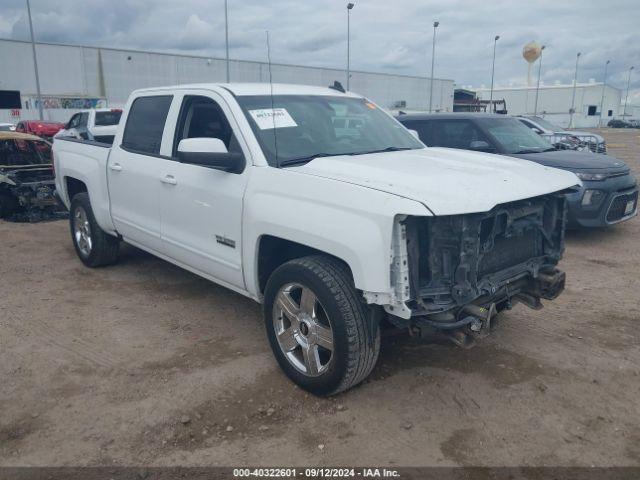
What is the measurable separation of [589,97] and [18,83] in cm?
9536

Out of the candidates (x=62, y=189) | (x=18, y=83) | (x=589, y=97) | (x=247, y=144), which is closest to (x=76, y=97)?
(x=18, y=83)

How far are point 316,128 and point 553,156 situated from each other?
16.0 feet

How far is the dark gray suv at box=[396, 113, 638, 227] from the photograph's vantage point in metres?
7.30

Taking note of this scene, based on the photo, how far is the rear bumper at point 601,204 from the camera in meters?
7.28

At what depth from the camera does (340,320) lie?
3.13 metres

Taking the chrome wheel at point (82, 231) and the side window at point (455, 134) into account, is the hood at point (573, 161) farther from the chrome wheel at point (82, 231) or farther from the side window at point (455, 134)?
the chrome wheel at point (82, 231)

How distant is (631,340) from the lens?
4.37m

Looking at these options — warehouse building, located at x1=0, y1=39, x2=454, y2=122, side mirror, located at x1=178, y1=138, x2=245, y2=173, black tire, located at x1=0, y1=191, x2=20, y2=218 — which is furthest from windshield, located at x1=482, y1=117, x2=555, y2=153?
warehouse building, located at x1=0, y1=39, x2=454, y2=122

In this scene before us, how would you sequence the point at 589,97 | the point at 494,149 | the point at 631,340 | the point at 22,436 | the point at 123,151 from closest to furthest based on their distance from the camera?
the point at 22,436 → the point at 631,340 → the point at 123,151 → the point at 494,149 → the point at 589,97

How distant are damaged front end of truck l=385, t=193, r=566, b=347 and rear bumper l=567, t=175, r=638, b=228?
422 centimetres

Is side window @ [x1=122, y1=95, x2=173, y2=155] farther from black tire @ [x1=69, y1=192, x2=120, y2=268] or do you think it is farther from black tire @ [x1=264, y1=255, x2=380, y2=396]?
black tire @ [x1=264, y1=255, x2=380, y2=396]

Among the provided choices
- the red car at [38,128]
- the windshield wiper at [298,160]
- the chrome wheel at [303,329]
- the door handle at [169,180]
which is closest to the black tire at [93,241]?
the door handle at [169,180]

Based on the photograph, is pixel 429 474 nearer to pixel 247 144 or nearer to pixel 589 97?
pixel 247 144

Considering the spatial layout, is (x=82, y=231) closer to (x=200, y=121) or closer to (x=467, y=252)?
(x=200, y=121)
